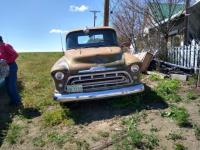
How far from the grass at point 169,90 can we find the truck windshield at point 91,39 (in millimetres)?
1580

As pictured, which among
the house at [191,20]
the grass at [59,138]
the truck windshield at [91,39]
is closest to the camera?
the grass at [59,138]

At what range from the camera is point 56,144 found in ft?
24.1

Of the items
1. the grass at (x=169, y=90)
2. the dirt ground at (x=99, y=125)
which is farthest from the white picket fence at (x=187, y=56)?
the dirt ground at (x=99, y=125)

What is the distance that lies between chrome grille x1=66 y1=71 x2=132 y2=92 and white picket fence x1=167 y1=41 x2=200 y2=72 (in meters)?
3.92

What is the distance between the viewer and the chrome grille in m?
8.76

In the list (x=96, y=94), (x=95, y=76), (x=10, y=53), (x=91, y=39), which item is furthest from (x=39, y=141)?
(x=91, y=39)

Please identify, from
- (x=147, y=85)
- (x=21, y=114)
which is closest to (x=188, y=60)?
(x=147, y=85)

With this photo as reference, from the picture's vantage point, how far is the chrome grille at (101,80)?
8.76 metres

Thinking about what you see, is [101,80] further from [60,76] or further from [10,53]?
[10,53]

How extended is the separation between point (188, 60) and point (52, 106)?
5400mm

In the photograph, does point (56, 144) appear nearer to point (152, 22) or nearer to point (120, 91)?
point (120, 91)

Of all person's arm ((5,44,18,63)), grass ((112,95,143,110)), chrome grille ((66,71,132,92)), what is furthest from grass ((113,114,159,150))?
person's arm ((5,44,18,63))

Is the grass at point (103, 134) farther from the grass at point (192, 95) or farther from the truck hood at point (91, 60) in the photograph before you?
the grass at point (192, 95)

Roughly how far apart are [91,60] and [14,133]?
2.28 meters
